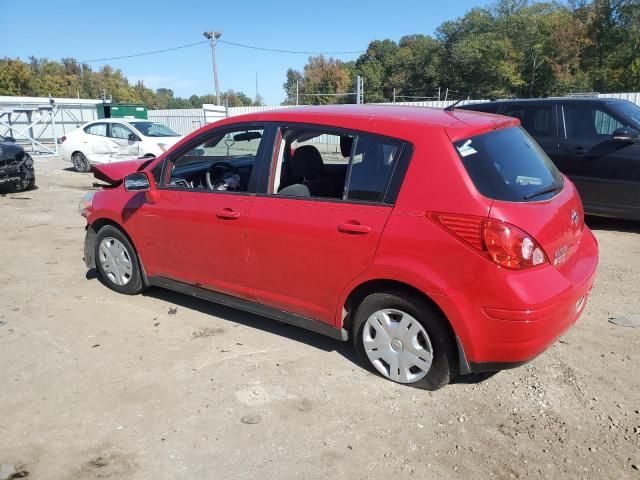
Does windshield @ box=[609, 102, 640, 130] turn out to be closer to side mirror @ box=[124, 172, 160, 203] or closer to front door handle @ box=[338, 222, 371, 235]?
front door handle @ box=[338, 222, 371, 235]

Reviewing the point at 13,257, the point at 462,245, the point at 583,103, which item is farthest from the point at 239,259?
the point at 583,103

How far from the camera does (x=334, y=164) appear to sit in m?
3.82

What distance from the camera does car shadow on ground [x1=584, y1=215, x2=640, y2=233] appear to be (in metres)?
7.14

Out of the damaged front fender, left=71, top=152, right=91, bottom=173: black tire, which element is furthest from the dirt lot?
left=71, top=152, right=91, bottom=173: black tire

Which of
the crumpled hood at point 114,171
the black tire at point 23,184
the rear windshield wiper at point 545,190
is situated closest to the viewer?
the rear windshield wiper at point 545,190

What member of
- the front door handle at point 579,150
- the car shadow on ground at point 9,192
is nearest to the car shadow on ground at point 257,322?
the front door handle at point 579,150

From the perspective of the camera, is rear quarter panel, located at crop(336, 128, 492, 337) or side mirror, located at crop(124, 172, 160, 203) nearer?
rear quarter panel, located at crop(336, 128, 492, 337)

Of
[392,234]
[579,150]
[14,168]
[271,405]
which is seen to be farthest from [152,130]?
[392,234]

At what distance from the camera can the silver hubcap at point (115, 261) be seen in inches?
193

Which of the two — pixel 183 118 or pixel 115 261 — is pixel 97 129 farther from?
pixel 183 118

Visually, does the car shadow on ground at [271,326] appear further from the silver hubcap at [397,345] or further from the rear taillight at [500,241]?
the rear taillight at [500,241]

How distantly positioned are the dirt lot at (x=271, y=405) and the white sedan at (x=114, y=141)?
33.1 feet

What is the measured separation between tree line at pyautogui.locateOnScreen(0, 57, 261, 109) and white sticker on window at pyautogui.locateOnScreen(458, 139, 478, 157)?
5932cm

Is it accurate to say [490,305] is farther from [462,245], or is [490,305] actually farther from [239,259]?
[239,259]
